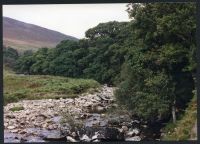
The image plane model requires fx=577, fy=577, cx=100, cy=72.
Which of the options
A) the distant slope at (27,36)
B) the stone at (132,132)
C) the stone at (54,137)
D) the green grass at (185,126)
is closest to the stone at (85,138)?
the stone at (54,137)

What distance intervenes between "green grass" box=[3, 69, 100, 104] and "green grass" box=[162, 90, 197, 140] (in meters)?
1.23

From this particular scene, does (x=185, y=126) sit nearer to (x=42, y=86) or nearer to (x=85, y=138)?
(x=85, y=138)

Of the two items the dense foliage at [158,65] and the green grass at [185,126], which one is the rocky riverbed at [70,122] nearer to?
the dense foliage at [158,65]

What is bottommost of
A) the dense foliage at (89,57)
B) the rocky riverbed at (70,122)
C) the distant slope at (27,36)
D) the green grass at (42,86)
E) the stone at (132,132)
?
the stone at (132,132)

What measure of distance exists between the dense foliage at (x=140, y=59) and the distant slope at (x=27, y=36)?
0.11 m

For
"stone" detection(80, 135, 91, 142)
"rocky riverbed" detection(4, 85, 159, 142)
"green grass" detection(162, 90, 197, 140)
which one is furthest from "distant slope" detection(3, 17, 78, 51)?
"green grass" detection(162, 90, 197, 140)

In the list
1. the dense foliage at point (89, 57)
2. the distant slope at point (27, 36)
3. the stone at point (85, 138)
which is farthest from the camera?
the dense foliage at point (89, 57)

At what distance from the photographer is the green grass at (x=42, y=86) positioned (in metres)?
8.19

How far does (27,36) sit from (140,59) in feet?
5.55

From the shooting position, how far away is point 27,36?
8453mm

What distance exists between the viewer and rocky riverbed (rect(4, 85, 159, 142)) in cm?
821

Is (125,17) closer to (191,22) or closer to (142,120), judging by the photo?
(191,22)

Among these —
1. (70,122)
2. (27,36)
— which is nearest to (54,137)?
(70,122)

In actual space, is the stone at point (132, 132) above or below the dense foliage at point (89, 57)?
below
